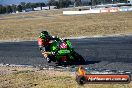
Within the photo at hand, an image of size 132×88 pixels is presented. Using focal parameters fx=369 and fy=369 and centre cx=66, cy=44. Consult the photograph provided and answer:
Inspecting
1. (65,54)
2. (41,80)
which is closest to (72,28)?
(65,54)

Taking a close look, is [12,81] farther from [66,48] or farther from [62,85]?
[66,48]

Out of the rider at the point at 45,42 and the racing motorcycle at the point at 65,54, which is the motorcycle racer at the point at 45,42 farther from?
the racing motorcycle at the point at 65,54

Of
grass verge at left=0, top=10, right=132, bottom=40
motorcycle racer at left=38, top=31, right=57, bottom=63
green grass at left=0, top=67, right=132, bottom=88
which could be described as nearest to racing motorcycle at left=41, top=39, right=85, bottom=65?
motorcycle racer at left=38, top=31, right=57, bottom=63

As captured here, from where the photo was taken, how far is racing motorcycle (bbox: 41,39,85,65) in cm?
1775

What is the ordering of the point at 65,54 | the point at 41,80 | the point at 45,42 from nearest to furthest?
the point at 41,80 < the point at 65,54 < the point at 45,42

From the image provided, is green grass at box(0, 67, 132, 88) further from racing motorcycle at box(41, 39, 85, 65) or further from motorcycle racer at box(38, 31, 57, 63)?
motorcycle racer at box(38, 31, 57, 63)

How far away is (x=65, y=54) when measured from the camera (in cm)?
1784

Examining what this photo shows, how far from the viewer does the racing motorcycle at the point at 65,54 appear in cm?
1775

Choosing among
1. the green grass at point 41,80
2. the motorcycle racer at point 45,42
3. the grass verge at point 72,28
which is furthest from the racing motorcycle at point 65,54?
the grass verge at point 72,28

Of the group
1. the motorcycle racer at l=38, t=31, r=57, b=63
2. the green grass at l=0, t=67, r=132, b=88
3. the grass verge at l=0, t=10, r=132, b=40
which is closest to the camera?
the green grass at l=0, t=67, r=132, b=88

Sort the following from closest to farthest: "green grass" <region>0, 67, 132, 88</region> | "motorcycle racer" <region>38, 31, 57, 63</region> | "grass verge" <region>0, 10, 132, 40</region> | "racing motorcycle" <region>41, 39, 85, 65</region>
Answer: "green grass" <region>0, 67, 132, 88</region> < "racing motorcycle" <region>41, 39, 85, 65</region> < "motorcycle racer" <region>38, 31, 57, 63</region> < "grass verge" <region>0, 10, 132, 40</region>

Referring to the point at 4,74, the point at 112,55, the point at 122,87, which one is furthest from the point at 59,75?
the point at 112,55

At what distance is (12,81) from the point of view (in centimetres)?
1419

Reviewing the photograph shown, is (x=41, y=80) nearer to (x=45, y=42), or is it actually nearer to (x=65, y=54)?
(x=65, y=54)
